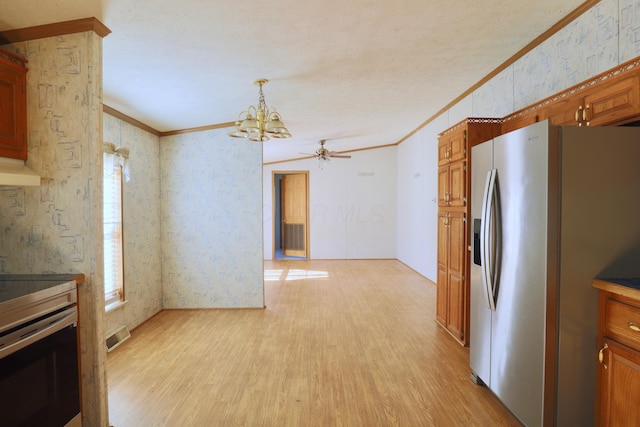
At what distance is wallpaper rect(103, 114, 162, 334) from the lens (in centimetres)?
376

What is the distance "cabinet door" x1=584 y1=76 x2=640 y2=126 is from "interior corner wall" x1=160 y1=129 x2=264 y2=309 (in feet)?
11.6

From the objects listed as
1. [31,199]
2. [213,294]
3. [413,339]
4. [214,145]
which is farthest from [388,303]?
[31,199]

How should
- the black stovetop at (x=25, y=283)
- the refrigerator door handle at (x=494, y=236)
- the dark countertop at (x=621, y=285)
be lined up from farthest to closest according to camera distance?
1. the refrigerator door handle at (x=494, y=236)
2. the black stovetop at (x=25, y=283)
3. the dark countertop at (x=621, y=285)

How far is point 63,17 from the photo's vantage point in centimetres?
197

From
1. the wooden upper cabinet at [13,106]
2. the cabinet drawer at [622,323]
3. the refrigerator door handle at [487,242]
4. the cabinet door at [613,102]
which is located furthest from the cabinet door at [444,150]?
the wooden upper cabinet at [13,106]

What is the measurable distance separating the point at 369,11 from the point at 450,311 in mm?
2947

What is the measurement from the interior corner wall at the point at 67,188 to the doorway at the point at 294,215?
268 inches

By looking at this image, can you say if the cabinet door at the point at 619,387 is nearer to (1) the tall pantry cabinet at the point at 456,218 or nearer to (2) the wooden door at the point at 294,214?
(1) the tall pantry cabinet at the point at 456,218

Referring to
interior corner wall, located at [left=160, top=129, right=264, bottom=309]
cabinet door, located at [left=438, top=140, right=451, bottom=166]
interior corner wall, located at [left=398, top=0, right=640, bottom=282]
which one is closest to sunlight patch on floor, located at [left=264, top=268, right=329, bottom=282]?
interior corner wall, located at [left=160, top=129, right=264, bottom=309]

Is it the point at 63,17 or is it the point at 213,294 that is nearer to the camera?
the point at 63,17

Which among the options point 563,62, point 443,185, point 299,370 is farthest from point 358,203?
point 563,62

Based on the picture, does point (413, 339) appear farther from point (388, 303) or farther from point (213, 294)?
point (213, 294)

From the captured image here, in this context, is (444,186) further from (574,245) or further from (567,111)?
(574,245)

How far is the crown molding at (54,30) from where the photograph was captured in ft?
6.63
